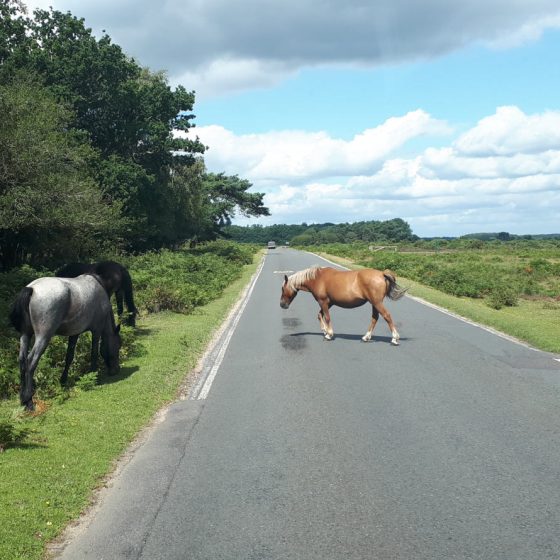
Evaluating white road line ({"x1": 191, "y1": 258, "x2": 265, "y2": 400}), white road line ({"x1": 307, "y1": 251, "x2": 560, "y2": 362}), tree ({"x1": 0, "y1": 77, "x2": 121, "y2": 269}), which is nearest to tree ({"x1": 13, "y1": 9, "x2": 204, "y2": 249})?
tree ({"x1": 0, "y1": 77, "x2": 121, "y2": 269})

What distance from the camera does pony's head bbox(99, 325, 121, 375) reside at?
429 inches

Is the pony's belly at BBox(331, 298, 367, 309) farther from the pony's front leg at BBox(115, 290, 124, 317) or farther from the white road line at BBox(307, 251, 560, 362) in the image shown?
the pony's front leg at BBox(115, 290, 124, 317)

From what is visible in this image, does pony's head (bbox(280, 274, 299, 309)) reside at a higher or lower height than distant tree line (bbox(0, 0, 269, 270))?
lower

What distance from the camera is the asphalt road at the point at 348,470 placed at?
15.3ft

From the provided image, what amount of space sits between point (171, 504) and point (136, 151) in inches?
1533

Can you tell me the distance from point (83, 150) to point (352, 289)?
19.4 meters

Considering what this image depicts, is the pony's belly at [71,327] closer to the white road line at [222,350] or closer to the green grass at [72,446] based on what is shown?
the green grass at [72,446]

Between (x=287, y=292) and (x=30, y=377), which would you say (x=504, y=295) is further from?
(x=30, y=377)

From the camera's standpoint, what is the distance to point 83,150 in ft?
93.9

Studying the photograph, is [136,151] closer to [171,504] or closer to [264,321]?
[264,321]

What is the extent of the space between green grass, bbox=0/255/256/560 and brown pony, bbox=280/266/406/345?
11.7ft

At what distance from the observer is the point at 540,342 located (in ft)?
46.3

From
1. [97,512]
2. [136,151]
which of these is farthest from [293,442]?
[136,151]

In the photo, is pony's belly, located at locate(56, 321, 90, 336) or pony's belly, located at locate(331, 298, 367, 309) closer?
pony's belly, located at locate(56, 321, 90, 336)
